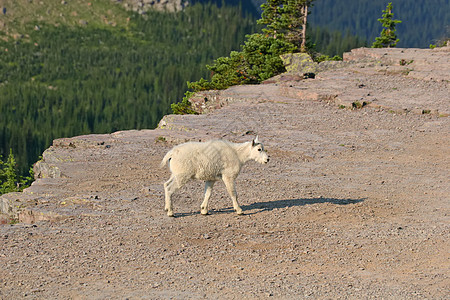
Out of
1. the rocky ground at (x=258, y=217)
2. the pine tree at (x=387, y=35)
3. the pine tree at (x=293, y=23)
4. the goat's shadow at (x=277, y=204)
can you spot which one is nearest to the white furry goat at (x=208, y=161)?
the goat's shadow at (x=277, y=204)

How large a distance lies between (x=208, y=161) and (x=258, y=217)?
6.35 ft

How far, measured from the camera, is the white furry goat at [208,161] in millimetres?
14766

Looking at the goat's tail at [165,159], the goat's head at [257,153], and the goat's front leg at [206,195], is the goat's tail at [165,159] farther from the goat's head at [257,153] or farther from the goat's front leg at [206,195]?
the goat's head at [257,153]

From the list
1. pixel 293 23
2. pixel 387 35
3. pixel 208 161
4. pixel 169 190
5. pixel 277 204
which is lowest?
pixel 277 204

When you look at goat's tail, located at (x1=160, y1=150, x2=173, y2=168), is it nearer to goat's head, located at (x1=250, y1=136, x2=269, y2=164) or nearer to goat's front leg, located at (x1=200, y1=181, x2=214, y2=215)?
goat's front leg, located at (x1=200, y1=181, x2=214, y2=215)

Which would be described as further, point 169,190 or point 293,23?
point 293,23

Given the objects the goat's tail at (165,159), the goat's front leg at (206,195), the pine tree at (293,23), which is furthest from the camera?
the pine tree at (293,23)

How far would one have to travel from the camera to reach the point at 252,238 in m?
13.9

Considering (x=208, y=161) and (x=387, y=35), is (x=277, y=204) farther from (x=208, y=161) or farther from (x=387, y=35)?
(x=387, y=35)

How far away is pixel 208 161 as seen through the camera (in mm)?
14828

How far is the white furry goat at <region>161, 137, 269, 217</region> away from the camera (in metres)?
14.8

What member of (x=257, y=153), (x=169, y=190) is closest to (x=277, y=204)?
(x=257, y=153)

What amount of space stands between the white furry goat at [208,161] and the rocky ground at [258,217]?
0.86m

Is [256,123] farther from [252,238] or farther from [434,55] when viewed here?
[434,55]
